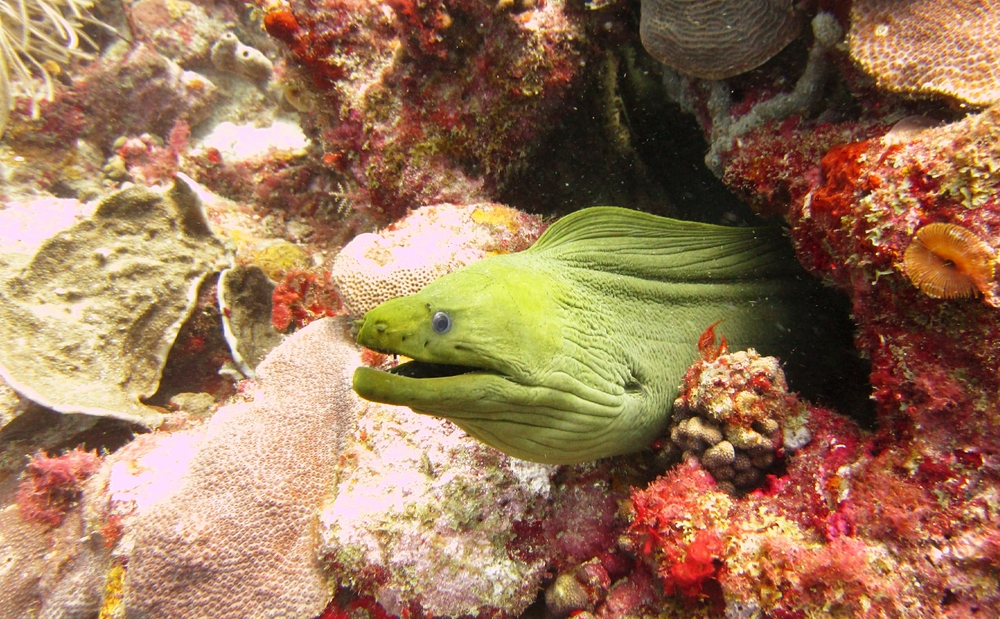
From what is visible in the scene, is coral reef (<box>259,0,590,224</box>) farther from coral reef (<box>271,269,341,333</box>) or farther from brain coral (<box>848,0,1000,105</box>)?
brain coral (<box>848,0,1000,105</box>)

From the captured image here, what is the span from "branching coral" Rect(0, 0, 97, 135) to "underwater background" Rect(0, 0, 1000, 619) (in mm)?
2481

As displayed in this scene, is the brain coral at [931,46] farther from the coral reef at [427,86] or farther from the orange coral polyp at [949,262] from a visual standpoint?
the coral reef at [427,86]

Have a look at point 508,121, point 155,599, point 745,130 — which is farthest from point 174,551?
point 745,130

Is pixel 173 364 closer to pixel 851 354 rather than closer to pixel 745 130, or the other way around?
pixel 745 130

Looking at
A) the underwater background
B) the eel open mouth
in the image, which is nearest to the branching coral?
the underwater background

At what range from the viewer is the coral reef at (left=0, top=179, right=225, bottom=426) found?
4.01 metres

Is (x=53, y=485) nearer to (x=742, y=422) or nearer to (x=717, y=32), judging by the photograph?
(x=742, y=422)

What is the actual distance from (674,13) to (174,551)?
13.3ft

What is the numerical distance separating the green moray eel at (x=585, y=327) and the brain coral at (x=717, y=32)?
86 cm

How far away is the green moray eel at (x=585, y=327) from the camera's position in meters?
1.91

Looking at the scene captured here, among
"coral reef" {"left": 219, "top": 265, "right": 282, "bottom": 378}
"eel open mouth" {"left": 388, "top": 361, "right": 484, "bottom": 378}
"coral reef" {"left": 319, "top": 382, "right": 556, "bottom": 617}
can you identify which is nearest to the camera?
"eel open mouth" {"left": 388, "top": 361, "right": 484, "bottom": 378}

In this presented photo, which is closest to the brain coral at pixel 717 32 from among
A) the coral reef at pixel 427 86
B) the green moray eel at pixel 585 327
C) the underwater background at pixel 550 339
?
the underwater background at pixel 550 339

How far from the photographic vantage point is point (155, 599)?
279cm

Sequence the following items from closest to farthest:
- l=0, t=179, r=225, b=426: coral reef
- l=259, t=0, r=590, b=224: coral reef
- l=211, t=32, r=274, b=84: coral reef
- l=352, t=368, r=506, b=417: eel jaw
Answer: l=352, t=368, r=506, b=417: eel jaw, l=259, t=0, r=590, b=224: coral reef, l=0, t=179, r=225, b=426: coral reef, l=211, t=32, r=274, b=84: coral reef
